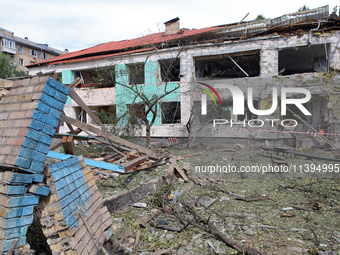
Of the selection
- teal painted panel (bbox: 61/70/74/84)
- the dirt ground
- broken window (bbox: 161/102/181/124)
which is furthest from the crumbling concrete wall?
teal painted panel (bbox: 61/70/74/84)

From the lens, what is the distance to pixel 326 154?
31.3 ft

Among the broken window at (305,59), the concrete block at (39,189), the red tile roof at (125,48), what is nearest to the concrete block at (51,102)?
the concrete block at (39,189)

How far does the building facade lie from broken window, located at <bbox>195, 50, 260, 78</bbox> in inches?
1210

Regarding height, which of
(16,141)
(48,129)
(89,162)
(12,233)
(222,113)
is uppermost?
(222,113)

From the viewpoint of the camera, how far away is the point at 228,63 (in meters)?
17.4

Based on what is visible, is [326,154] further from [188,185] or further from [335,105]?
[188,185]

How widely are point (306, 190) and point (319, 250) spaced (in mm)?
3238

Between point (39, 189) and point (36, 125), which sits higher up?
point (36, 125)

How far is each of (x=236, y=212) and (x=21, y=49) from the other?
48.0m

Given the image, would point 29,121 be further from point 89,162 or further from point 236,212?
point 236,212

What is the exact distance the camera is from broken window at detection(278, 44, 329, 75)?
13.8 meters

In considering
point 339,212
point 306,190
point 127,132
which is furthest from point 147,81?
point 339,212

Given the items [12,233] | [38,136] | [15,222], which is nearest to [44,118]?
[38,136]

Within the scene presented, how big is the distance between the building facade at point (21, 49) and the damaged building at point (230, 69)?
25311 millimetres
